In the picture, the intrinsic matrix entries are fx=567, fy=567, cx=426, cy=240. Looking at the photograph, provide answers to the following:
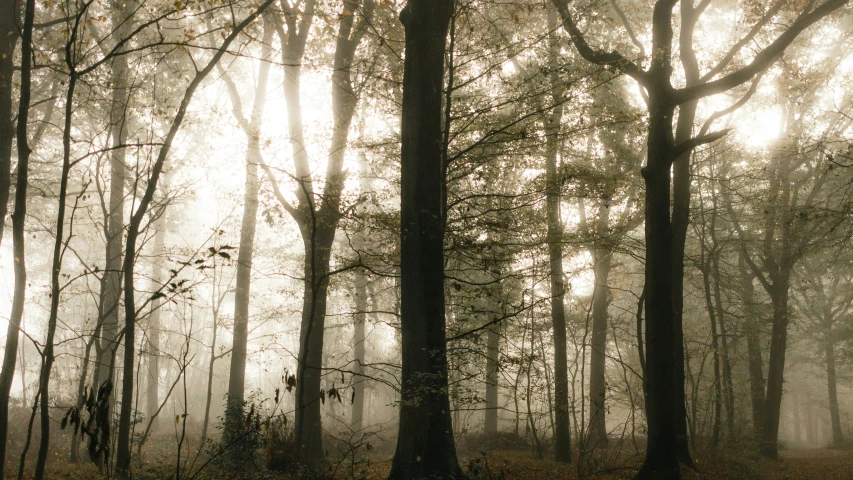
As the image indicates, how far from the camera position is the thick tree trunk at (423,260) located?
605 cm

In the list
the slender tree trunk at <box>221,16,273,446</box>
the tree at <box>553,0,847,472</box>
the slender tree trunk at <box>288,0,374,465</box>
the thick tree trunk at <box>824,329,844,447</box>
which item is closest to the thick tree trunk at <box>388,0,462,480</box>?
the tree at <box>553,0,847,472</box>

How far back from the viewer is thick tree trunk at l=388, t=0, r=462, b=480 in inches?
238

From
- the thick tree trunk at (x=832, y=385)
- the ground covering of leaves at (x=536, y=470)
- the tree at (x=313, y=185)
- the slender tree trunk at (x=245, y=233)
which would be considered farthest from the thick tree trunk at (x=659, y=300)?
the thick tree trunk at (x=832, y=385)

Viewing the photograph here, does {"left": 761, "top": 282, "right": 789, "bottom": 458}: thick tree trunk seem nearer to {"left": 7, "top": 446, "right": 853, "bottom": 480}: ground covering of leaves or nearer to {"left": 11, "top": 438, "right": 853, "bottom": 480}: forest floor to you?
{"left": 11, "top": 438, "right": 853, "bottom": 480}: forest floor

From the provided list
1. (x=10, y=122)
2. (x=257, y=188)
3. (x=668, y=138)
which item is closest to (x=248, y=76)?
(x=257, y=188)

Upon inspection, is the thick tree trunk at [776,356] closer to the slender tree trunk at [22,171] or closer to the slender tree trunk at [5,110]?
the slender tree trunk at [22,171]

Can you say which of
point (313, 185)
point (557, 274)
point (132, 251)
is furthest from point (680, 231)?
point (132, 251)

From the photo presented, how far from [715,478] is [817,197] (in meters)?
14.3

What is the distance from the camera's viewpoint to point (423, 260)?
6504mm

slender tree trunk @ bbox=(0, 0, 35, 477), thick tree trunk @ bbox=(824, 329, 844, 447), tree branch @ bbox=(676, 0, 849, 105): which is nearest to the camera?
slender tree trunk @ bbox=(0, 0, 35, 477)

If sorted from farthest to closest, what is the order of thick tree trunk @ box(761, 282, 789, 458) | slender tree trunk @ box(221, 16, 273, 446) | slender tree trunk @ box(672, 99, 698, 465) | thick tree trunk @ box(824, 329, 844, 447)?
thick tree trunk @ box(824, 329, 844, 447), thick tree trunk @ box(761, 282, 789, 458), slender tree trunk @ box(221, 16, 273, 446), slender tree trunk @ box(672, 99, 698, 465)

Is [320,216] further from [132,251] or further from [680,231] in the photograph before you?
[680,231]

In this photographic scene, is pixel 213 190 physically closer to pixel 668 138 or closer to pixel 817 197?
pixel 668 138

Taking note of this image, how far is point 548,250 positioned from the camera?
33.4ft
